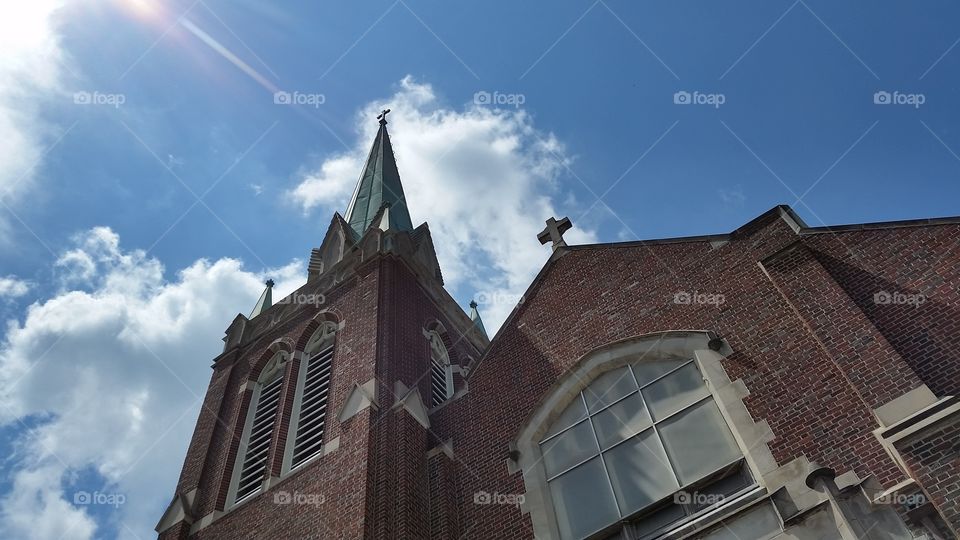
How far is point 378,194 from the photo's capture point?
29.7 m

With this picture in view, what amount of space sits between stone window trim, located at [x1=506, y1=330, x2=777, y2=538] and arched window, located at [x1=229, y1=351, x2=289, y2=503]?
645 cm

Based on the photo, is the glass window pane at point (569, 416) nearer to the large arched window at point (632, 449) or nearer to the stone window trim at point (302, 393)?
the large arched window at point (632, 449)

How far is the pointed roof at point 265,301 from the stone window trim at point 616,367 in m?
13.6

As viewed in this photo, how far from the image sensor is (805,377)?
1004cm

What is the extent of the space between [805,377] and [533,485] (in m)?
4.20

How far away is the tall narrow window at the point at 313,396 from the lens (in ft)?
53.5

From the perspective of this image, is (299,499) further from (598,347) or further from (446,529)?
(598,347)

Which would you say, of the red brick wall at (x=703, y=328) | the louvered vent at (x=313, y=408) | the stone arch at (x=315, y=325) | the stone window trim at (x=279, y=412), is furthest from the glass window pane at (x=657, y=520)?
the stone arch at (x=315, y=325)

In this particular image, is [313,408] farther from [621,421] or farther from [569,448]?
[621,421]

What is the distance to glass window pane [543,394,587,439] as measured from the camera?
12406 millimetres

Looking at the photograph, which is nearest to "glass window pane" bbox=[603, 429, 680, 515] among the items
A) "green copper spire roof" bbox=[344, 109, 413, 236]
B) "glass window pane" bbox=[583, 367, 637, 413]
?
"glass window pane" bbox=[583, 367, 637, 413]

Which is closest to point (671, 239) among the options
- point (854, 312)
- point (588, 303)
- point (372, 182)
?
point (588, 303)

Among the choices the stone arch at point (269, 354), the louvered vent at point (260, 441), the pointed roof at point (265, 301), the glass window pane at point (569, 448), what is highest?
the pointed roof at point (265, 301)

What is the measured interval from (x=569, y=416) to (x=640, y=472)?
6.36 feet
